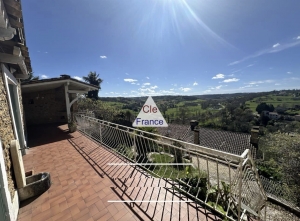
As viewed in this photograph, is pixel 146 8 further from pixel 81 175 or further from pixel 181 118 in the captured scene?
pixel 181 118

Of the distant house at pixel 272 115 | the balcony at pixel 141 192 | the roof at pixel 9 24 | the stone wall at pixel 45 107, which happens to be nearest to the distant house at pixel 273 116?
the distant house at pixel 272 115

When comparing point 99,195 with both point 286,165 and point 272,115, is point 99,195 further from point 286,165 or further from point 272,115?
point 272,115

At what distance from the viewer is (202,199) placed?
239 cm

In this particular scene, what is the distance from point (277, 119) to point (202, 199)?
45.5m

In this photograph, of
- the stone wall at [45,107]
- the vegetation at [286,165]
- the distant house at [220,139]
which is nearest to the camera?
the vegetation at [286,165]

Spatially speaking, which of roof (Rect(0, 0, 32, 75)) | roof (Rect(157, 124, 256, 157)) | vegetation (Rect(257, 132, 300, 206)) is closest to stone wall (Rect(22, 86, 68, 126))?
roof (Rect(0, 0, 32, 75))

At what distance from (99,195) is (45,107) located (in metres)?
9.57

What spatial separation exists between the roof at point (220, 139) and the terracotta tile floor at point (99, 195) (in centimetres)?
1094

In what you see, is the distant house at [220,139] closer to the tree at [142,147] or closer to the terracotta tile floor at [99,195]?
the tree at [142,147]

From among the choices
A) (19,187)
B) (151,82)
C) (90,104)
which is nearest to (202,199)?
(19,187)

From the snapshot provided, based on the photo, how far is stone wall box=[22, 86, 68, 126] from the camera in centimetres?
926

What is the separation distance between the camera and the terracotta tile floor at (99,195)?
2.06 m

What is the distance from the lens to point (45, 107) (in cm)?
947

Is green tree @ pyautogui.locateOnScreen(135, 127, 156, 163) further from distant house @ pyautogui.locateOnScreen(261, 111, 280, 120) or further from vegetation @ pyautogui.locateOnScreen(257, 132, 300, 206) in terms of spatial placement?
distant house @ pyautogui.locateOnScreen(261, 111, 280, 120)
